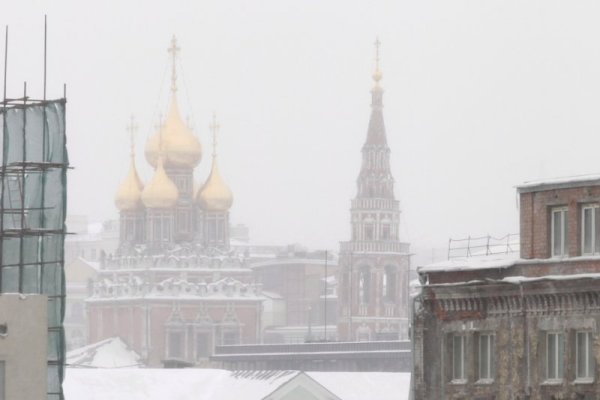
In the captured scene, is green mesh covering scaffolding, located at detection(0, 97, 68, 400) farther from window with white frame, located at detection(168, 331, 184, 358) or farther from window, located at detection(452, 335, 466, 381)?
window with white frame, located at detection(168, 331, 184, 358)

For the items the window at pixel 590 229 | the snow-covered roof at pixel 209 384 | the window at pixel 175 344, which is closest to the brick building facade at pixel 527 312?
the window at pixel 590 229

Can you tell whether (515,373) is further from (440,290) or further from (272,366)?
(272,366)

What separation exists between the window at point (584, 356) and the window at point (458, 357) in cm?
320

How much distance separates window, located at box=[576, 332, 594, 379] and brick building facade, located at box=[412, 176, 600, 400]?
0.04 feet

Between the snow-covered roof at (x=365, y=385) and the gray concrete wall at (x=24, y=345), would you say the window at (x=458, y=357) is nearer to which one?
the gray concrete wall at (x=24, y=345)

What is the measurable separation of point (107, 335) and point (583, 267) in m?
159

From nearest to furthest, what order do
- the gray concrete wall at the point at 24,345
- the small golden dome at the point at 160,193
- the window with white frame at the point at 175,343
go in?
the gray concrete wall at the point at 24,345
the window with white frame at the point at 175,343
the small golden dome at the point at 160,193

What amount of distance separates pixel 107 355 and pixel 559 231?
137732 millimetres

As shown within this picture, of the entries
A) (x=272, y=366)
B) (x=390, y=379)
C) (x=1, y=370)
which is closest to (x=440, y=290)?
(x=1, y=370)

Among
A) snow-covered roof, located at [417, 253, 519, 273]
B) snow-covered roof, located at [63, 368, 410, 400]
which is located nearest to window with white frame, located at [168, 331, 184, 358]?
snow-covered roof, located at [63, 368, 410, 400]

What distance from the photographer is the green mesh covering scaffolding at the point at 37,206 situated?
140 feet

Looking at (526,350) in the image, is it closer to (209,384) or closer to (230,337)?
(209,384)

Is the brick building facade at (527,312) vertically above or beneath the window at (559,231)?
beneath

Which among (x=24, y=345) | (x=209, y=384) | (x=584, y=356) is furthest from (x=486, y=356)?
(x=209, y=384)
